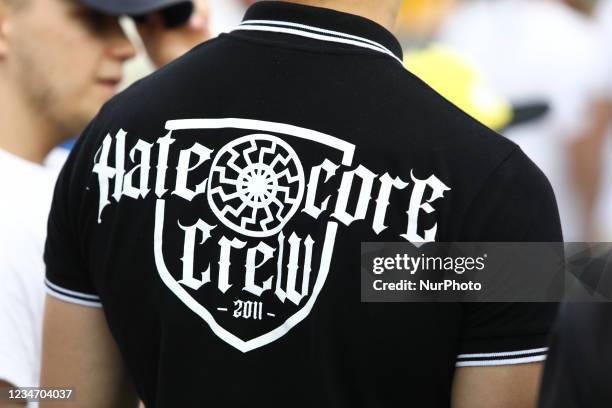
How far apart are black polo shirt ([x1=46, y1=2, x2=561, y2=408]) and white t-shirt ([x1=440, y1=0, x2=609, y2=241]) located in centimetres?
243

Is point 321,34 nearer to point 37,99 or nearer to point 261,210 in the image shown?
point 261,210

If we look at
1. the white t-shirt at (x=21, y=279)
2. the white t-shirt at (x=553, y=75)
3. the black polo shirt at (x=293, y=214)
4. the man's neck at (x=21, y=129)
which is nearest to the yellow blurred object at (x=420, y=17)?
the white t-shirt at (x=553, y=75)

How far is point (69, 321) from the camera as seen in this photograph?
1.48 metres

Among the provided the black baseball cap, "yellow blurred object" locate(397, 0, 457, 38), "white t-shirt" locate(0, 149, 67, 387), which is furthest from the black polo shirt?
"yellow blurred object" locate(397, 0, 457, 38)

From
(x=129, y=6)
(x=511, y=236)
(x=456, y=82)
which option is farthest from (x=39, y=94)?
(x=456, y=82)

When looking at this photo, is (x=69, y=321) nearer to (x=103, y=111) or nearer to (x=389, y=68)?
(x=103, y=111)

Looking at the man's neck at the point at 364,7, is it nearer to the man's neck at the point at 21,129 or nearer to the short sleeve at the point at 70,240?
the short sleeve at the point at 70,240

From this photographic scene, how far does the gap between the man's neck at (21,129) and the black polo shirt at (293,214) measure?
58cm

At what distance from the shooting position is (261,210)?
1.29 metres

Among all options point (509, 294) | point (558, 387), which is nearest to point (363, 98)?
point (509, 294)

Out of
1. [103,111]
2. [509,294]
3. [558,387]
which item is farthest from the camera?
[103,111]

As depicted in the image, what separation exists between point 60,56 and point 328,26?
80 cm

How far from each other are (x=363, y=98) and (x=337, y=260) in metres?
0.21

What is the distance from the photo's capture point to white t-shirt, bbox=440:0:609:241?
367 centimetres
